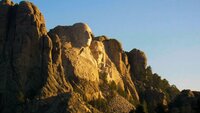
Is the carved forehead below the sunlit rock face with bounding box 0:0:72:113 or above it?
above

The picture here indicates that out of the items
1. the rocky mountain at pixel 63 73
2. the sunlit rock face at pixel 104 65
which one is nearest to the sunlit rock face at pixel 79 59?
the rocky mountain at pixel 63 73

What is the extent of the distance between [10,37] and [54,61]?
12257 millimetres

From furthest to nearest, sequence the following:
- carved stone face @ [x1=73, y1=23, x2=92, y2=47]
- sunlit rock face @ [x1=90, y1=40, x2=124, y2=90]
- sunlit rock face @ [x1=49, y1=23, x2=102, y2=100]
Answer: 1. sunlit rock face @ [x1=90, y1=40, x2=124, y2=90]
2. carved stone face @ [x1=73, y1=23, x2=92, y2=47]
3. sunlit rock face @ [x1=49, y1=23, x2=102, y2=100]

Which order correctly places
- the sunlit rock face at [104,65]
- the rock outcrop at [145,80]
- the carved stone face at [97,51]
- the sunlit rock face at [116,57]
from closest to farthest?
1. the sunlit rock face at [104,65]
2. the carved stone face at [97,51]
3. the rock outcrop at [145,80]
4. the sunlit rock face at [116,57]

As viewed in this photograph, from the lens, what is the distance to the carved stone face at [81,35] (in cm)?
15925

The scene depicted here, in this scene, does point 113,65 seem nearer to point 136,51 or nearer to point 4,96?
point 136,51

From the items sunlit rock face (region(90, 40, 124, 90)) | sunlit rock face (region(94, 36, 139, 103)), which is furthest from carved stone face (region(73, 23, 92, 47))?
sunlit rock face (region(94, 36, 139, 103))

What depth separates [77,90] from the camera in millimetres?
142375

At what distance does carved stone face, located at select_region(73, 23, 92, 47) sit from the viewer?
159250 mm

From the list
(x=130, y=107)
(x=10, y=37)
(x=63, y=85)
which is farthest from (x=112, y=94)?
(x=10, y=37)

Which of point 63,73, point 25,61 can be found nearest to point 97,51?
point 63,73

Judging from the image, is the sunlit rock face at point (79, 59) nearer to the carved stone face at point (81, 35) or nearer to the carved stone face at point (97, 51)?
the carved stone face at point (81, 35)

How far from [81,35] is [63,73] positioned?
22.5 meters

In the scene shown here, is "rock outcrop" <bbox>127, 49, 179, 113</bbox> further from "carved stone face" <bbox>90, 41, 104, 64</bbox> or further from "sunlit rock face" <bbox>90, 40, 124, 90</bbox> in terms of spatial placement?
"carved stone face" <bbox>90, 41, 104, 64</bbox>
